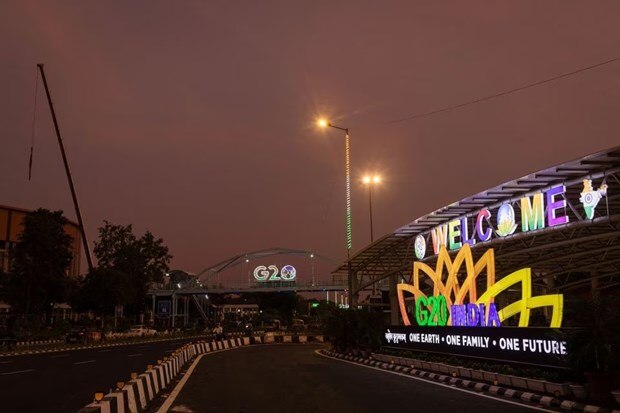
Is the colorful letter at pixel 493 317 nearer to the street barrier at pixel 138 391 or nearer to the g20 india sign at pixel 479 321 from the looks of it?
the g20 india sign at pixel 479 321

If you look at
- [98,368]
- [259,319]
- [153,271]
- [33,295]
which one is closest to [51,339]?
[33,295]

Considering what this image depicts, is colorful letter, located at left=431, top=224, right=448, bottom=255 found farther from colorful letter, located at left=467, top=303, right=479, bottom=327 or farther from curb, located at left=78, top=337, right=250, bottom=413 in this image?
curb, located at left=78, top=337, right=250, bottom=413

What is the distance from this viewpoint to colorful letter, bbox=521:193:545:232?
878 inches

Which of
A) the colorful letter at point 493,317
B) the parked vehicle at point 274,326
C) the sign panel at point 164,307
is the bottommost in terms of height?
the parked vehicle at point 274,326

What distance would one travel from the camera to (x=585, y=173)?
20.8m

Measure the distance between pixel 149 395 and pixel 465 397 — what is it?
7.68m

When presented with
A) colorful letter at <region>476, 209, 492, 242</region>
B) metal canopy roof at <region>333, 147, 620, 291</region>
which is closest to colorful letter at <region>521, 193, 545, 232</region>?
metal canopy roof at <region>333, 147, 620, 291</region>

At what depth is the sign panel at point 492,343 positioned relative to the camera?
15.8 meters

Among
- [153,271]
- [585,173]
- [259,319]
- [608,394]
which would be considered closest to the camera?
[608,394]

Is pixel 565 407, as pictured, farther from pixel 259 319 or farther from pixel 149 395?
pixel 259 319

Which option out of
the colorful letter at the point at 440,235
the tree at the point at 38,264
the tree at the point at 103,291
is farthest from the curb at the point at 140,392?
the tree at the point at 103,291

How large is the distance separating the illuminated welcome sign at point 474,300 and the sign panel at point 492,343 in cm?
129

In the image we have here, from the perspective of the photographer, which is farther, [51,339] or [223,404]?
[51,339]

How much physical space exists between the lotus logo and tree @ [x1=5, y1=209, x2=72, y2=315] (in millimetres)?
51769
